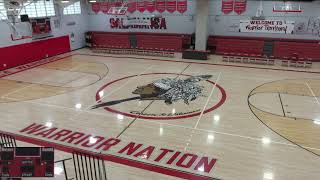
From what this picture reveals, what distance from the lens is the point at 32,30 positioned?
20.3 meters

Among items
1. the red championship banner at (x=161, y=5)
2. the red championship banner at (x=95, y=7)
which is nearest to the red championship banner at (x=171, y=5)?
the red championship banner at (x=161, y=5)

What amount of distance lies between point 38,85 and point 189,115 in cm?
911

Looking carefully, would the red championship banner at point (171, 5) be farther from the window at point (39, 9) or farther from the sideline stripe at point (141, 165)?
the sideline stripe at point (141, 165)

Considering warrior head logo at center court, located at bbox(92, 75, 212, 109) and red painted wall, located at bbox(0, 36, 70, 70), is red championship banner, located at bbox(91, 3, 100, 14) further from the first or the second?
warrior head logo at center court, located at bbox(92, 75, 212, 109)

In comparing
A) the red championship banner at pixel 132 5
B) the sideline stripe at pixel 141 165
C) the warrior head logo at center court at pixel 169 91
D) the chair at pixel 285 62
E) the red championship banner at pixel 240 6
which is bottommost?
the sideline stripe at pixel 141 165

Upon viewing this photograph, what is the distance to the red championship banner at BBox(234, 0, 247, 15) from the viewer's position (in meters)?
21.1

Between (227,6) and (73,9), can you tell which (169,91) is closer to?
(227,6)

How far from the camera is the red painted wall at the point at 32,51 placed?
725 inches

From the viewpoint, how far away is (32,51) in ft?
67.1

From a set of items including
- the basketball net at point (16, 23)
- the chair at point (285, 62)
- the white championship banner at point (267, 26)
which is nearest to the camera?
the basketball net at point (16, 23)

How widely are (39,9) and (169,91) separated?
552 inches

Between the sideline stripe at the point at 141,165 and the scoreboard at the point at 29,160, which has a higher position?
the scoreboard at the point at 29,160

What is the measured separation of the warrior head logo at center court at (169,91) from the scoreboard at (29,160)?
5.81 metres

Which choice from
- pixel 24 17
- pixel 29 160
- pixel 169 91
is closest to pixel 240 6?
pixel 169 91
